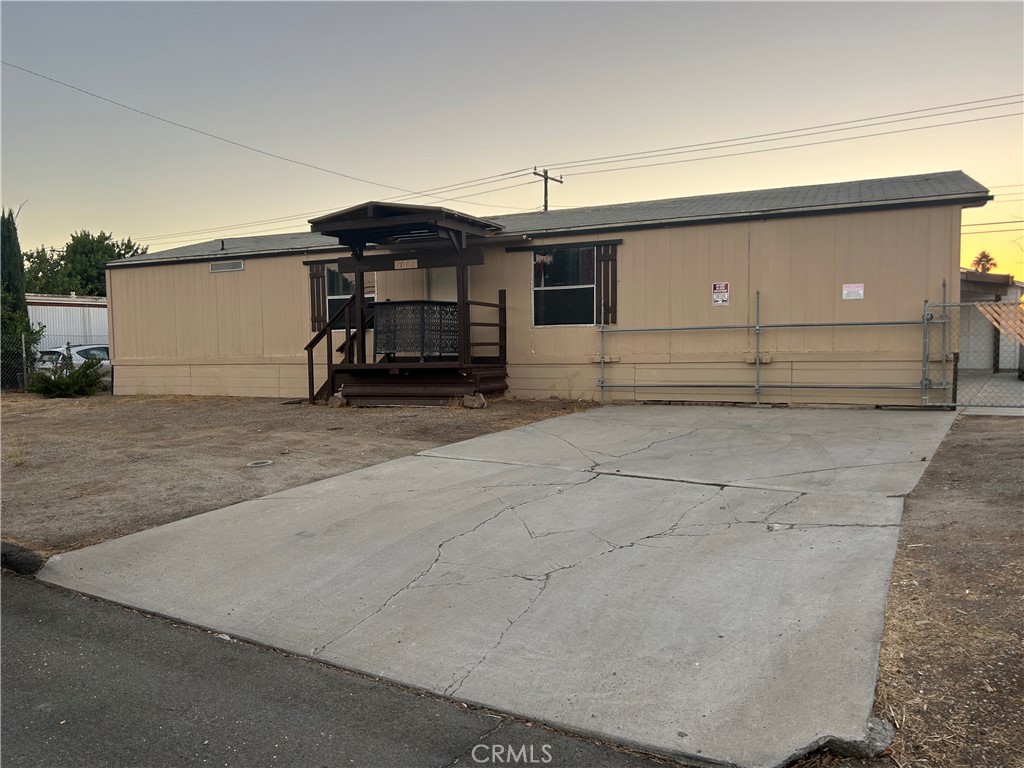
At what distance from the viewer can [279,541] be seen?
17.7 feet

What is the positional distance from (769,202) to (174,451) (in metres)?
10.8

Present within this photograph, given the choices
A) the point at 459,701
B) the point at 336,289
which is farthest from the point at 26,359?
the point at 459,701

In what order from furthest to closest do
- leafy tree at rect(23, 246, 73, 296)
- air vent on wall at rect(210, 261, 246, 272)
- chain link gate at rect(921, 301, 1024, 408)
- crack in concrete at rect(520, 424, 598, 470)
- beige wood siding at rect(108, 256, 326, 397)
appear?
leafy tree at rect(23, 246, 73, 296), air vent on wall at rect(210, 261, 246, 272), beige wood siding at rect(108, 256, 326, 397), chain link gate at rect(921, 301, 1024, 408), crack in concrete at rect(520, 424, 598, 470)

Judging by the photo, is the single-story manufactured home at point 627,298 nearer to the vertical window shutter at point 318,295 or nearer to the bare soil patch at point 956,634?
the vertical window shutter at point 318,295

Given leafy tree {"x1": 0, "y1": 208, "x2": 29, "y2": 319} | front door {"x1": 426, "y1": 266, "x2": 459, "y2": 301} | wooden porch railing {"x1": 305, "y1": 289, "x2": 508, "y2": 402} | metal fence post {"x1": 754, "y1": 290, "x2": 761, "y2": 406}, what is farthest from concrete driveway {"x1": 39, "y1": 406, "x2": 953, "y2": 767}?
leafy tree {"x1": 0, "y1": 208, "x2": 29, "y2": 319}

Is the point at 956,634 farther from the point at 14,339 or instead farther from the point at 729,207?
the point at 14,339

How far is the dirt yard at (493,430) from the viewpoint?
2.89 metres

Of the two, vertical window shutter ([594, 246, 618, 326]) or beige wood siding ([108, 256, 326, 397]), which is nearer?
vertical window shutter ([594, 246, 618, 326])

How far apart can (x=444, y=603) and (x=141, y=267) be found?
16.7 m

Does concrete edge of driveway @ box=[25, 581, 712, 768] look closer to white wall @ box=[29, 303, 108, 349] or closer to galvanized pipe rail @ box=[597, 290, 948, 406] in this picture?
galvanized pipe rail @ box=[597, 290, 948, 406]

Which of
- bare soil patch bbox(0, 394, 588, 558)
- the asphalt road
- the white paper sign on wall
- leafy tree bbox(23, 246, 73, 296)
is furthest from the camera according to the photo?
leafy tree bbox(23, 246, 73, 296)

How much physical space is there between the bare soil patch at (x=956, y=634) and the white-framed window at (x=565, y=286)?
8.37 metres

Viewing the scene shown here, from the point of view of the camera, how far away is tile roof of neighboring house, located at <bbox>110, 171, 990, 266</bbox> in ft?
37.8

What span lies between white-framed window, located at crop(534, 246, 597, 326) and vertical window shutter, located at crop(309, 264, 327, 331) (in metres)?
4.91
